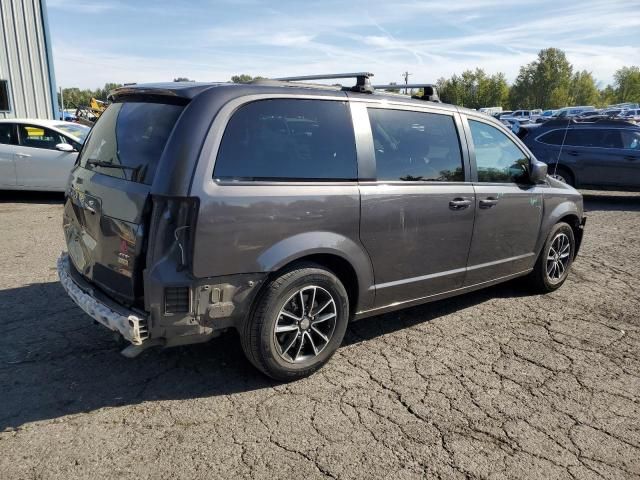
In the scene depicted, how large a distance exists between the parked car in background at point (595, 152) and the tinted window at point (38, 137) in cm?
1022

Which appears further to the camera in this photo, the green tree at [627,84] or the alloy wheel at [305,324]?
the green tree at [627,84]

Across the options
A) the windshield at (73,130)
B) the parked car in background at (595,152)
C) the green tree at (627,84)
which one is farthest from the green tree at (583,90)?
the windshield at (73,130)

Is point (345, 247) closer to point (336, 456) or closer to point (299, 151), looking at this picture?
point (299, 151)

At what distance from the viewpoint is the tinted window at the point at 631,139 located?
1131 cm

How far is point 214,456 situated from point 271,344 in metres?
0.76

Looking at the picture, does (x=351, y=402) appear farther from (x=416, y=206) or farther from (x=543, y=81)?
(x=543, y=81)

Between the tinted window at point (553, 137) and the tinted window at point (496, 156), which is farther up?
the tinted window at point (496, 156)

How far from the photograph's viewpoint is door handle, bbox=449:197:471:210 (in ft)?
13.3

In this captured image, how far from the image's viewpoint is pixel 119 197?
3.02 m

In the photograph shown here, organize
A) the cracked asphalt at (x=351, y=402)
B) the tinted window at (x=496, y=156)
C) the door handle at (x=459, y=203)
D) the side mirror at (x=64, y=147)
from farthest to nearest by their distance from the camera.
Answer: the side mirror at (x=64, y=147)
the tinted window at (x=496, y=156)
the door handle at (x=459, y=203)
the cracked asphalt at (x=351, y=402)

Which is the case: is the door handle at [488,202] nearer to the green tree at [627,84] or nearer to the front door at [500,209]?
the front door at [500,209]

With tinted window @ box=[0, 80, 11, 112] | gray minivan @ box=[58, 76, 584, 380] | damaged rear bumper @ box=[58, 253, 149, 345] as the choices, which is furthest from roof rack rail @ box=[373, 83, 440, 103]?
tinted window @ box=[0, 80, 11, 112]

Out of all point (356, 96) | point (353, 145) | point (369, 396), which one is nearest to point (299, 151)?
point (353, 145)

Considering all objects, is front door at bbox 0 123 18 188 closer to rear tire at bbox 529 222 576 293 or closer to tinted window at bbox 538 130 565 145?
rear tire at bbox 529 222 576 293
